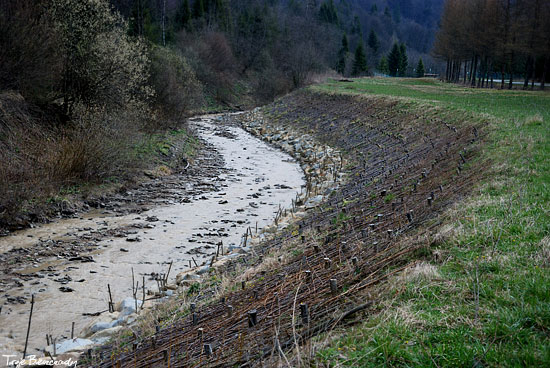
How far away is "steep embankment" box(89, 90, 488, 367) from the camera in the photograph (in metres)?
4.86

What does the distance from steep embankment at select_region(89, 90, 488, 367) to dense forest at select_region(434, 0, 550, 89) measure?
118 feet

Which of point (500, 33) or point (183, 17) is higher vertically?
point (183, 17)

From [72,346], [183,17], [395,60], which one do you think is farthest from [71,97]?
[395,60]

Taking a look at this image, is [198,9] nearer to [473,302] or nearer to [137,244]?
[137,244]

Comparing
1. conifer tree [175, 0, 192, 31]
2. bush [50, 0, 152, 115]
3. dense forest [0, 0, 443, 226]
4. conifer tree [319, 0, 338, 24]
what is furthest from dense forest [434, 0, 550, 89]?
conifer tree [319, 0, 338, 24]

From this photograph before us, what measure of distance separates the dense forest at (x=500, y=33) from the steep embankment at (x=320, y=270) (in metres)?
36.1

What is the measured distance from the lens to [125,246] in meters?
11.6

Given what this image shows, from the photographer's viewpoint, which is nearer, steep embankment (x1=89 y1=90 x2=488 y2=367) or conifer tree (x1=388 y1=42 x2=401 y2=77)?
steep embankment (x1=89 y1=90 x2=488 y2=367)

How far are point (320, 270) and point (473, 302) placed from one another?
240 cm

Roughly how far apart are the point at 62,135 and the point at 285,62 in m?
51.2

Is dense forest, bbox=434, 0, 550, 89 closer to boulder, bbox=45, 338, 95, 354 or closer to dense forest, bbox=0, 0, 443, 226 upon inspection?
dense forest, bbox=0, 0, 443, 226

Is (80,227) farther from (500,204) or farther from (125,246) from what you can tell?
(500,204)

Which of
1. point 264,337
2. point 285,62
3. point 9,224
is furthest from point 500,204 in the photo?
point 285,62

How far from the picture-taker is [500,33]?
1912 inches
